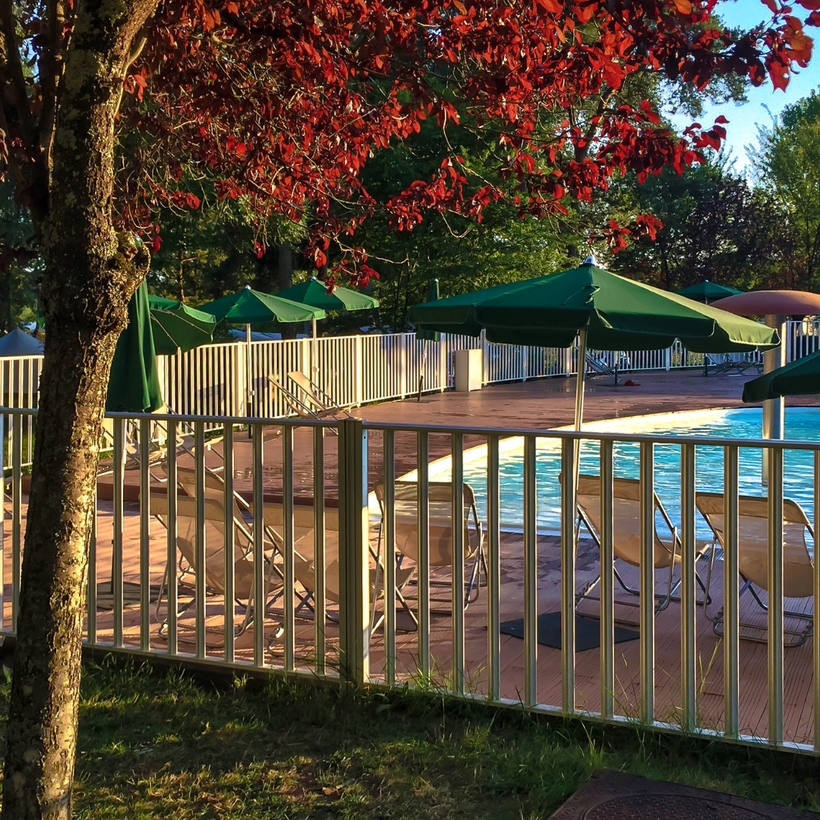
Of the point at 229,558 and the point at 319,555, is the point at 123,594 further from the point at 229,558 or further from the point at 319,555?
the point at 319,555

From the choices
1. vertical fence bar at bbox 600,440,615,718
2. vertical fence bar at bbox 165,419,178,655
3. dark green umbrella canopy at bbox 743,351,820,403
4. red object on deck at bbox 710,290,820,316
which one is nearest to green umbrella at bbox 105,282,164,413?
vertical fence bar at bbox 165,419,178,655

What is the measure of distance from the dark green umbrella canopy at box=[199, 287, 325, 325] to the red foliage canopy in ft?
35.1

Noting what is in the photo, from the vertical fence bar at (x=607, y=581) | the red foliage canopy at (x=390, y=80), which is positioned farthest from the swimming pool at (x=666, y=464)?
the vertical fence bar at (x=607, y=581)

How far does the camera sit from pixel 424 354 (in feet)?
70.1

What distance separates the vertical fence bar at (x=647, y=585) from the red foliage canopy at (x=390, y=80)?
1357 millimetres

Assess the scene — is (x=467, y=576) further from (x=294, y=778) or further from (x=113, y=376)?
(x=113, y=376)

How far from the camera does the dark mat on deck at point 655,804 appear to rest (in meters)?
3.06

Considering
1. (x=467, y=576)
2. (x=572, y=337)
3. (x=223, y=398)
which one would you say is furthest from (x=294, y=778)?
(x=223, y=398)

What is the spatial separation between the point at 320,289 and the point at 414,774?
17102 mm

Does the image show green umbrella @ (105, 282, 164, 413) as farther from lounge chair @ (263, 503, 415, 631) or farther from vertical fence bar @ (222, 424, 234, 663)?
vertical fence bar @ (222, 424, 234, 663)

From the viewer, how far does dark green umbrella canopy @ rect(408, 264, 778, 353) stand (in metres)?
6.24

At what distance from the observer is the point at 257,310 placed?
1705 cm

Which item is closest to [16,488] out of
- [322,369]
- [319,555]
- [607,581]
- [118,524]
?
[118,524]

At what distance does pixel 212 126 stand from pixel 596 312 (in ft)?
8.15
